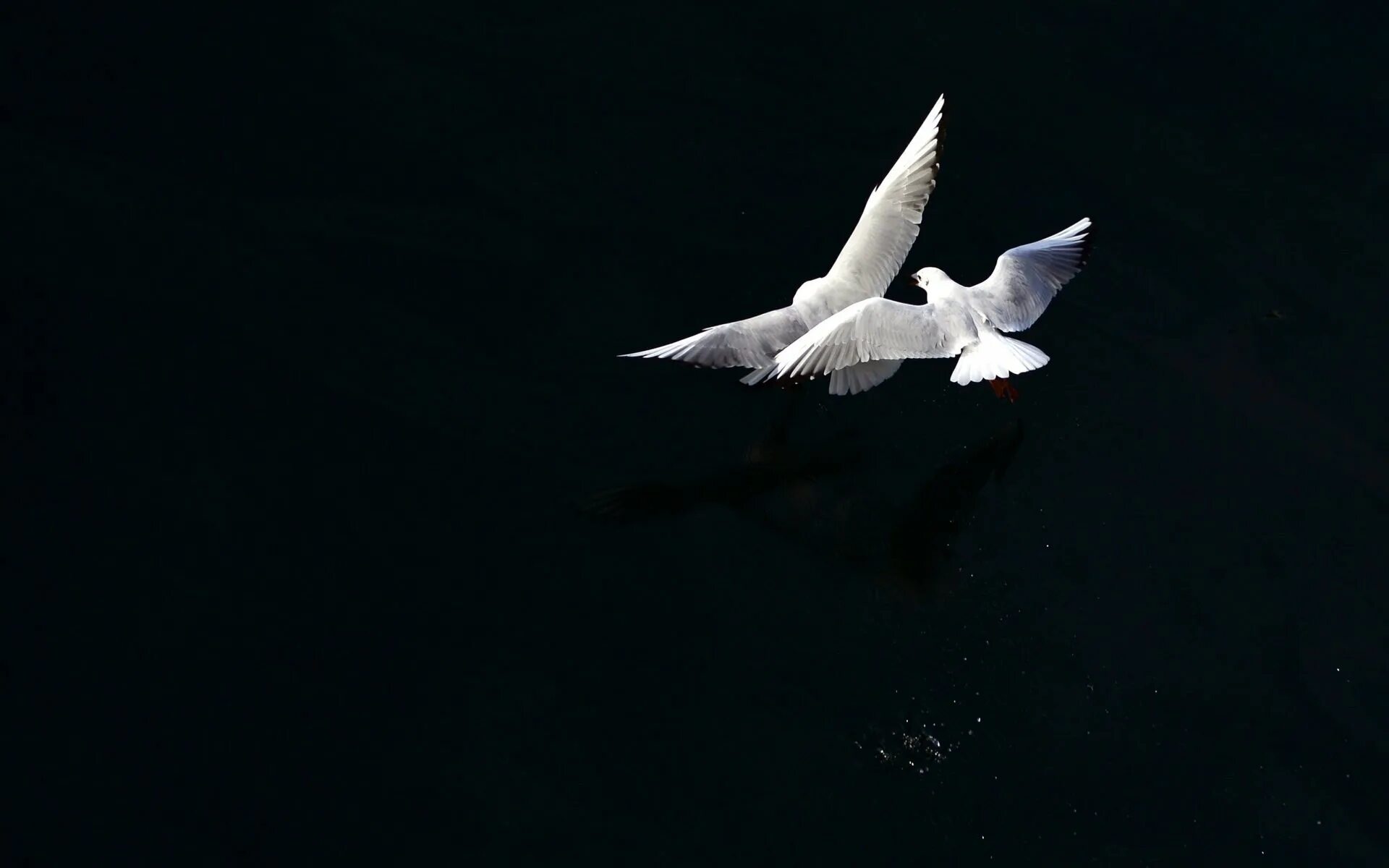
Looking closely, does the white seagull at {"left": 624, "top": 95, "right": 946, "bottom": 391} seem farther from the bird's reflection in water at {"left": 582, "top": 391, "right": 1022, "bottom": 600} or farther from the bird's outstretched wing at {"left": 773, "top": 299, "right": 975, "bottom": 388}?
the bird's reflection in water at {"left": 582, "top": 391, "right": 1022, "bottom": 600}

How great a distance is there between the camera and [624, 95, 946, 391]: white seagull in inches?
333

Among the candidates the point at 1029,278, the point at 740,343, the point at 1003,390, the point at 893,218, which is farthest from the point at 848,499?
the point at 893,218

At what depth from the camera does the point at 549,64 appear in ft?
34.9

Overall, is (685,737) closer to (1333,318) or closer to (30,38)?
(1333,318)

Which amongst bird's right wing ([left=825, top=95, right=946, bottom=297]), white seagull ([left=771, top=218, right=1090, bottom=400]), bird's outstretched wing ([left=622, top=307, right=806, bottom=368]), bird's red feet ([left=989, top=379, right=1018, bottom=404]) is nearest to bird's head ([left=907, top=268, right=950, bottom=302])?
white seagull ([left=771, top=218, right=1090, bottom=400])

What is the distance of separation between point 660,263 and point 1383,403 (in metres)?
5.07

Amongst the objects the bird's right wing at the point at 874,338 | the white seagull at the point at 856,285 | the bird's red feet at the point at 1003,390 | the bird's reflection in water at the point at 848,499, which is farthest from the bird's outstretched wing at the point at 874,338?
the bird's reflection in water at the point at 848,499

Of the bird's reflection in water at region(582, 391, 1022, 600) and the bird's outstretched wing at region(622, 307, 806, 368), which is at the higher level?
the bird's outstretched wing at region(622, 307, 806, 368)

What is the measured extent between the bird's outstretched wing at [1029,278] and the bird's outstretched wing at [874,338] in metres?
0.30

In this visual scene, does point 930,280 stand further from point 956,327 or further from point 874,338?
point 874,338

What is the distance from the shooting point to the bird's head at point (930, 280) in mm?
9164

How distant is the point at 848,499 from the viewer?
8.68m

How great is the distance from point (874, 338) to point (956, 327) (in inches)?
23.2

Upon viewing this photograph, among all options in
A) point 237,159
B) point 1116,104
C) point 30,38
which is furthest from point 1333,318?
point 30,38
